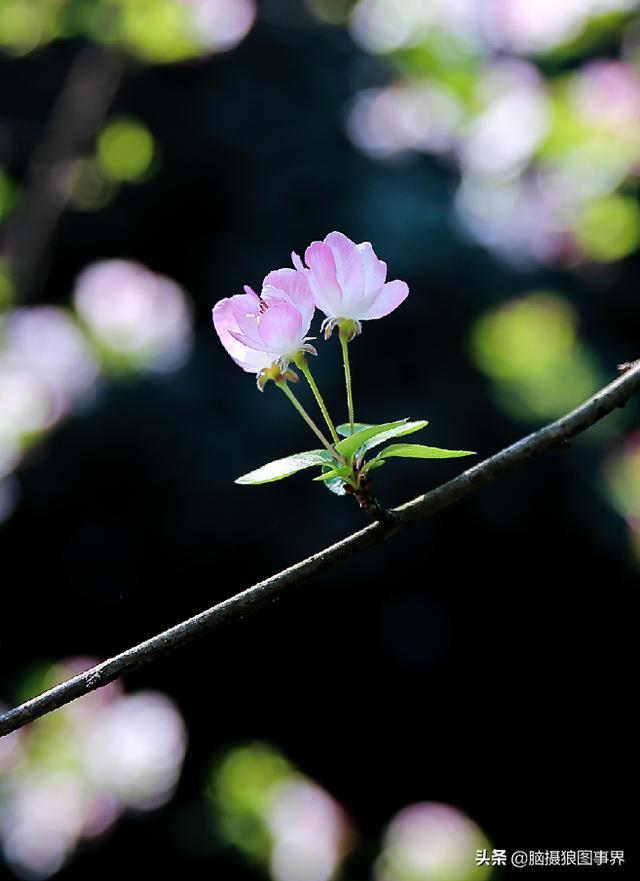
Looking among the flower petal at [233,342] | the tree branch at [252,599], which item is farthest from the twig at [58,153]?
the tree branch at [252,599]

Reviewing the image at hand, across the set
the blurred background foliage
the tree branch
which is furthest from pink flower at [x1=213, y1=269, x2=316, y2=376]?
the blurred background foliage

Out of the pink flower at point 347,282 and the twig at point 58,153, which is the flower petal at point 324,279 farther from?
the twig at point 58,153

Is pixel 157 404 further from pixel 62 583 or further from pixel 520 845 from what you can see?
pixel 520 845

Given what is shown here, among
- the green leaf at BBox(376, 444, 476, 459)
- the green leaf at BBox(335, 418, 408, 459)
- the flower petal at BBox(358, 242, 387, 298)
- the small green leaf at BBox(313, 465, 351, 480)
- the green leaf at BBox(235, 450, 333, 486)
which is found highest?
the flower petal at BBox(358, 242, 387, 298)

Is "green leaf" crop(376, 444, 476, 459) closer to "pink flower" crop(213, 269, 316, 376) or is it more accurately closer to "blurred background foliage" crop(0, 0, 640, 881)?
"pink flower" crop(213, 269, 316, 376)

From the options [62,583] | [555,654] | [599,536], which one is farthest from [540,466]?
[62,583]

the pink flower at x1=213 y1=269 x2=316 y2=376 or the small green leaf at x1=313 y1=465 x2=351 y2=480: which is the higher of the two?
the pink flower at x1=213 y1=269 x2=316 y2=376

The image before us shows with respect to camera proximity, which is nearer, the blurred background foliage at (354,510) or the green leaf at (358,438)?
the green leaf at (358,438)
